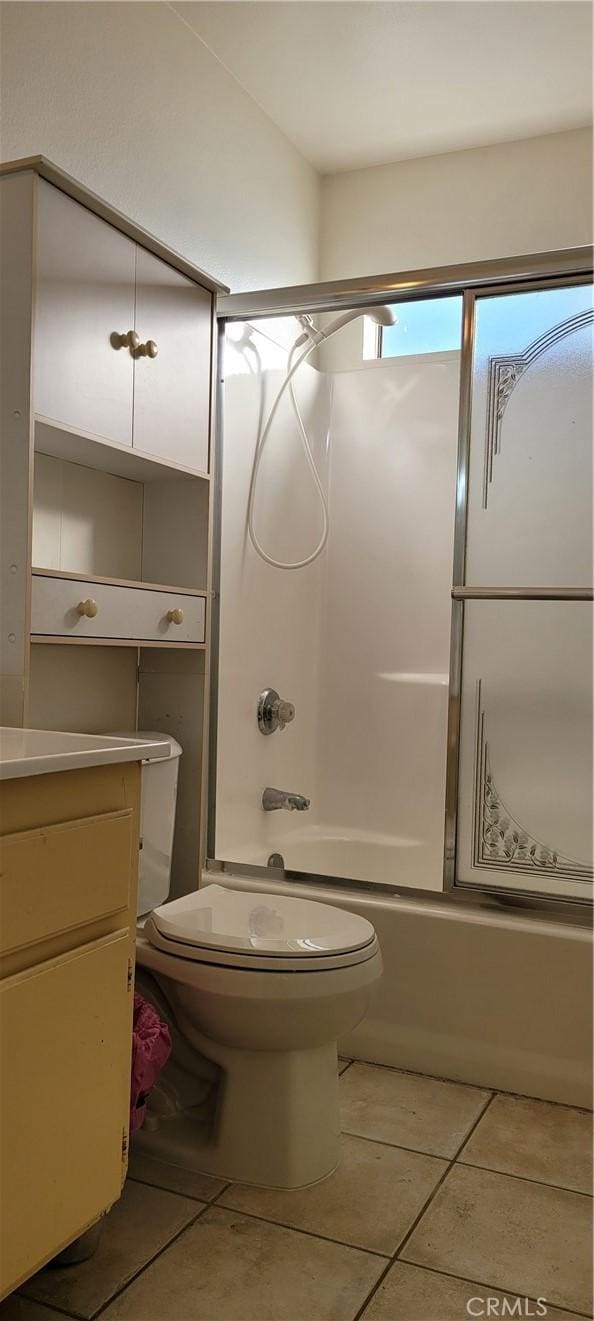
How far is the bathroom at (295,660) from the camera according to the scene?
4.75ft

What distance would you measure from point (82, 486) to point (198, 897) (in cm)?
92

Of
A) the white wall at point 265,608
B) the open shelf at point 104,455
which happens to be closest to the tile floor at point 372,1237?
the white wall at point 265,608

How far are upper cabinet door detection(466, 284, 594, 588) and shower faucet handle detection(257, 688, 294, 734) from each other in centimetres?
83

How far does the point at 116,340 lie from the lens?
1984 millimetres

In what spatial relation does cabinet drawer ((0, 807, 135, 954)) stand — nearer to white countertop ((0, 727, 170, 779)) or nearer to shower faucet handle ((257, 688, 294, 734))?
white countertop ((0, 727, 170, 779))

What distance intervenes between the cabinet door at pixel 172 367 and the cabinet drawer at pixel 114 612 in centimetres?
32

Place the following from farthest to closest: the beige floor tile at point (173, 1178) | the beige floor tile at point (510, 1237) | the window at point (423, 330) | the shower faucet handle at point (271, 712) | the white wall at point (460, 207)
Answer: the window at point (423, 330) < the white wall at point (460, 207) < the shower faucet handle at point (271, 712) < the beige floor tile at point (173, 1178) < the beige floor tile at point (510, 1237)

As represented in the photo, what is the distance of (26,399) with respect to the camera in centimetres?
174

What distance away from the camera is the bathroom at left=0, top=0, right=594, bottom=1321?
4.75ft

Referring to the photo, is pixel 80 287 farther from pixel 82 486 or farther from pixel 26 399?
pixel 82 486

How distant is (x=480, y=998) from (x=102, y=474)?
56.3 inches

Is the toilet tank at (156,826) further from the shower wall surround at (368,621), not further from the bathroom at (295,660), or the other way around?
the shower wall surround at (368,621)

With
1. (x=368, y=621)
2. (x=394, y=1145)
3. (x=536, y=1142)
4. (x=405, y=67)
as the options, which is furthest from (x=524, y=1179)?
(x=405, y=67)

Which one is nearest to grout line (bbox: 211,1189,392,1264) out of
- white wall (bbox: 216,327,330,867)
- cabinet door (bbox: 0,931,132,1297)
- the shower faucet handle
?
cabinet door (bbox: 0,931,132,1297)
